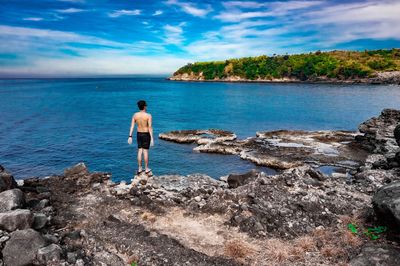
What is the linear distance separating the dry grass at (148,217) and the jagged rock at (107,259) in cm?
317

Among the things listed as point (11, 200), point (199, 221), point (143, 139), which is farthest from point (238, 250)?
point (11, 200)

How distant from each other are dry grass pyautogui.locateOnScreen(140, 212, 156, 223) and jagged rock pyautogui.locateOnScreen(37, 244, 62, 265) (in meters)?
4.50

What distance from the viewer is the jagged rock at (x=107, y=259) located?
38.4ft

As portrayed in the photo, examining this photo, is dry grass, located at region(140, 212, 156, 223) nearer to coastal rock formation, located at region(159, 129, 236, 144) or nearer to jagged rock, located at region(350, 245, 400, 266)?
jagged rock, located at region(350, 245, 400, 266)

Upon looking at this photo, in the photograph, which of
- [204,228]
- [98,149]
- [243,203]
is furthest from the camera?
[98,149]

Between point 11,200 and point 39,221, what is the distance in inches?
77.5

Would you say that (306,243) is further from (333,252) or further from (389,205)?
(389,205)

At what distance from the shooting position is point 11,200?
46.9 ft

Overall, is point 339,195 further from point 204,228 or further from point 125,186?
point 125,186

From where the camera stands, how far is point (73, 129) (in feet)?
190

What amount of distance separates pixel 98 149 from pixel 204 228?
32309 mm

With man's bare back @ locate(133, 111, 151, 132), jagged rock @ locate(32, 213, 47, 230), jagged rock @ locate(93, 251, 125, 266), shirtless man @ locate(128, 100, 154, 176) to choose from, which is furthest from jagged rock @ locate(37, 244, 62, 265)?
man's bare back @ locate(133, 111, 151, 132)

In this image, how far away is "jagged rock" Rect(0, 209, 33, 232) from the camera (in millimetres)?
12547

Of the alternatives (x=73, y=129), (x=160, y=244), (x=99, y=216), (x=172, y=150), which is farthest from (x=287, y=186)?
(x=73, y=129)
